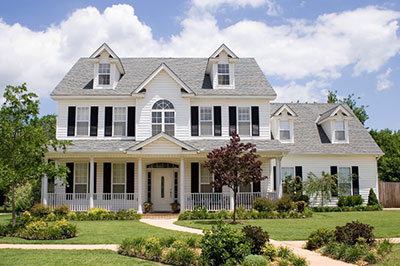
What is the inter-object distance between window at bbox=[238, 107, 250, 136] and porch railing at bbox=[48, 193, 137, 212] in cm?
793

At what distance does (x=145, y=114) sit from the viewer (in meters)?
25.2

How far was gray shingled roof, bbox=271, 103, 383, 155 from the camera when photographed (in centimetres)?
2866

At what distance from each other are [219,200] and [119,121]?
8.11 metres

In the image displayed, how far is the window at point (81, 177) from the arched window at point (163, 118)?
4999 millimetres

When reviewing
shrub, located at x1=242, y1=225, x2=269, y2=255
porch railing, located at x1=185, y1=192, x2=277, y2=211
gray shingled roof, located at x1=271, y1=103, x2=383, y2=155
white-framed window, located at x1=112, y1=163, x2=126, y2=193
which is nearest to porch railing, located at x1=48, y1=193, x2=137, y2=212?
white-framed window, located at x1=112, y1=163, x2=126, y2=193

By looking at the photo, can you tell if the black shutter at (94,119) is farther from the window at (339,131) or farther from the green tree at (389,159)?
the green tree at (389,159)

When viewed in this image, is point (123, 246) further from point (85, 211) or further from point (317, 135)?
point (317, 135)

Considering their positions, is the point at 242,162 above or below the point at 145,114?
below

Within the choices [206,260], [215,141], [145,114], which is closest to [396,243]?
[206,260]

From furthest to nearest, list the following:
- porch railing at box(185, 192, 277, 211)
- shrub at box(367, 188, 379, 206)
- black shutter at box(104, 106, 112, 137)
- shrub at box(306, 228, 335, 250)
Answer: shrub at box(367, 188, 379, 206), black shutter at box(104, 106, 112, 137), porch railing at box(185, 192, 277, 211), shrub at box(306, 228, 335, 250)

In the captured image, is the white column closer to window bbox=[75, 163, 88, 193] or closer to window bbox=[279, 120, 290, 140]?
window bbox=[75, 163, 88, 193]

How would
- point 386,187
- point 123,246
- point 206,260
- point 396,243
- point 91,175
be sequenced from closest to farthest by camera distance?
point 206,260 → point 123,246 → point 396,243 → point 91,175 → point 386,187

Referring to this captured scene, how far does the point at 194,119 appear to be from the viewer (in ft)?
84.2

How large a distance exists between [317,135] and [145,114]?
1334 cm
